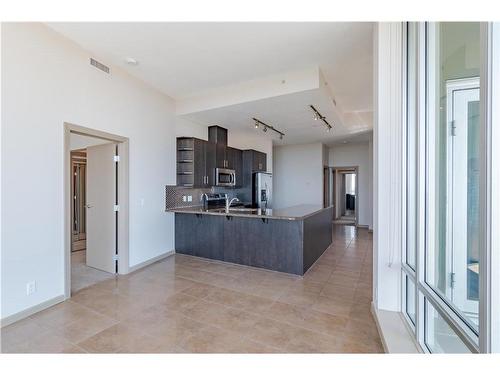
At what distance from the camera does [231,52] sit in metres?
3.02

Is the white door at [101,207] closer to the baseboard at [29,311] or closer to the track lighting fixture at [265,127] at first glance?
the baseboard at [29,311]

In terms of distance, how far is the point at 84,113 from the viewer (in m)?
3.03

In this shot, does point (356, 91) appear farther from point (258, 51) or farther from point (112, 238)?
point (112, 238)

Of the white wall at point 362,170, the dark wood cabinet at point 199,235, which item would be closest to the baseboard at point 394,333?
the dark wood cabinet at point 199,235

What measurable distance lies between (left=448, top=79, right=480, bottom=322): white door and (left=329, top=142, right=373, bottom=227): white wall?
632 centimetres

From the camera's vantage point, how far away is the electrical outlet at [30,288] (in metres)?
2.43

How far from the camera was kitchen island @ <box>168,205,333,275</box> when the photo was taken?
138 inches

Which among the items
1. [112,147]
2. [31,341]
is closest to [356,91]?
[112,147]

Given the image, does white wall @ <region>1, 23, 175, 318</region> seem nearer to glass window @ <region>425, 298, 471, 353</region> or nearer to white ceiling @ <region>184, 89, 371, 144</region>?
white ceiling @ <region>184, 89, 371, 144</region>

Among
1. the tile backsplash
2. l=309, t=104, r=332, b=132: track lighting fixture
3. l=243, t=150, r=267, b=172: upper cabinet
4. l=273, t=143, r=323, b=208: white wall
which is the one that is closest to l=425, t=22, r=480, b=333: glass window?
l=309, t=104, r=332, b=132: track lighting fixture

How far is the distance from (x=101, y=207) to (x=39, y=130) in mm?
1619

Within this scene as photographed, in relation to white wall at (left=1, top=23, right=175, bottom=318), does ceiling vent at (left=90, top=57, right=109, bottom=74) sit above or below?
above

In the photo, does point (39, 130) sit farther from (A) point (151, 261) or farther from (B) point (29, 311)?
(A) point (151, 261)

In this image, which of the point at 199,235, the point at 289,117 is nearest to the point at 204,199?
the point at 199,235
